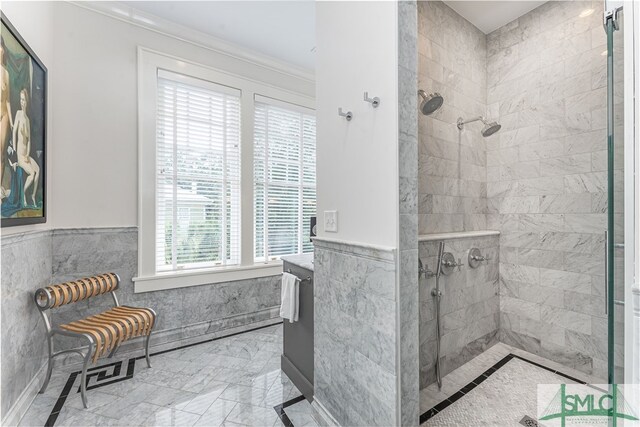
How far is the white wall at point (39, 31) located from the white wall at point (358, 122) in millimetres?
1919

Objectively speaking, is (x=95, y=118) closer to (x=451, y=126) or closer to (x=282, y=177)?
(x=282, y=177)

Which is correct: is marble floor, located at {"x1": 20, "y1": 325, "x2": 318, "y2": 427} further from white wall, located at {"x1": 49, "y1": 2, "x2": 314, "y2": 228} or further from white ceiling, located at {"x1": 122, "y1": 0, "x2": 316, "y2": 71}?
white ceiling, located at {"x1": 122, "y1": 0, "x2": 316, "y2": 71}

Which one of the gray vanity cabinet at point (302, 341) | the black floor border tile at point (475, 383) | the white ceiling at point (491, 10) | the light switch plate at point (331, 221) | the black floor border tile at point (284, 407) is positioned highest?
the white ceiling at point (491, 10)

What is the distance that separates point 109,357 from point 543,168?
4.19 meters

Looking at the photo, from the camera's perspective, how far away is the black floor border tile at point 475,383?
177 cm

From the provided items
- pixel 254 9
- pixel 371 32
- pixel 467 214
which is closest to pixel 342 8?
pixel 371 32

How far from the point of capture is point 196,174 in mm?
2908

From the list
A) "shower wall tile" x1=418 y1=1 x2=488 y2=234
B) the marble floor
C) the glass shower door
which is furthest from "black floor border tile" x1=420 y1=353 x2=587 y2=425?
"shower wall tile" x1=418 y1=1 x2=488 y2=234

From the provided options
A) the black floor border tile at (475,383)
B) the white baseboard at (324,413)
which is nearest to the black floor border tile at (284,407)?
the white baseboard at (324,413)

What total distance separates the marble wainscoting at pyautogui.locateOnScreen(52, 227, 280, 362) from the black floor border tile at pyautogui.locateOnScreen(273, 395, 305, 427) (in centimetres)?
133

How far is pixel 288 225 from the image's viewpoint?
359 cm

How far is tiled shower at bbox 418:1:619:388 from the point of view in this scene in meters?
2.08

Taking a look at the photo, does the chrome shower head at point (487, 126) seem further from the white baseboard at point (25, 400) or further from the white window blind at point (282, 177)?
the white baseboard at point (25, 400)

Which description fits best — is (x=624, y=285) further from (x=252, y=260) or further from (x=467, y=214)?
(x=252, y=260)
